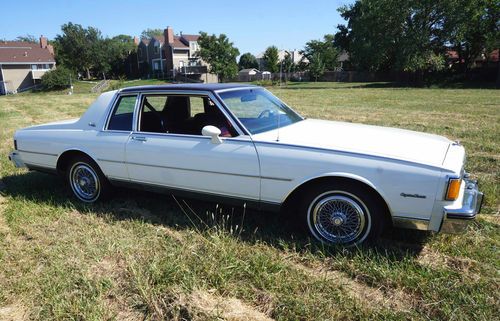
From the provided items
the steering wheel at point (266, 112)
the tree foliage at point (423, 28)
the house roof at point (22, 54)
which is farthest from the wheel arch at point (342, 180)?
the house roof at point (22, 54)

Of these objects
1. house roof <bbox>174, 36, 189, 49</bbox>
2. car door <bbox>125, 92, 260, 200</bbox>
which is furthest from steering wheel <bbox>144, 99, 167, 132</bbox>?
house roof <bbox>174, 36, 189, 49</bbox>

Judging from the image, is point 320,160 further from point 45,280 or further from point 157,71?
point 157,71

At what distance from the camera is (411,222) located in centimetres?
321

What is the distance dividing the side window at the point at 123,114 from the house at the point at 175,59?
188ft

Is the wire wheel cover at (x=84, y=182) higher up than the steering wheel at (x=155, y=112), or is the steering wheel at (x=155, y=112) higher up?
the steering wheel at (x=155, y=112)

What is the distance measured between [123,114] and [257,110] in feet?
5.37

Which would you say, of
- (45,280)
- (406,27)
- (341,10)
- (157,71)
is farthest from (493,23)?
(157,71)

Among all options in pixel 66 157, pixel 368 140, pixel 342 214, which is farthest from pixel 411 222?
pixel 66 157

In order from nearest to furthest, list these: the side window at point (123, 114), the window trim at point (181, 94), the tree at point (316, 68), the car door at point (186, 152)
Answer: the car door at point (186, 152) → the window trim at point (181, 94) → the side window at point (123, 114) → the tree at point (316, 68)

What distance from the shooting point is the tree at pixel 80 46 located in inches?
2498

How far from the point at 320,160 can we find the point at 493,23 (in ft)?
133

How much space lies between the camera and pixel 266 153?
3.57m

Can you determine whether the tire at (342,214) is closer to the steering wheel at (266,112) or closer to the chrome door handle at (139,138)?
the steering wheel at (266,112)

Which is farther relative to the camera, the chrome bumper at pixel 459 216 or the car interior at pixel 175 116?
the car interior at pixel 175 116
